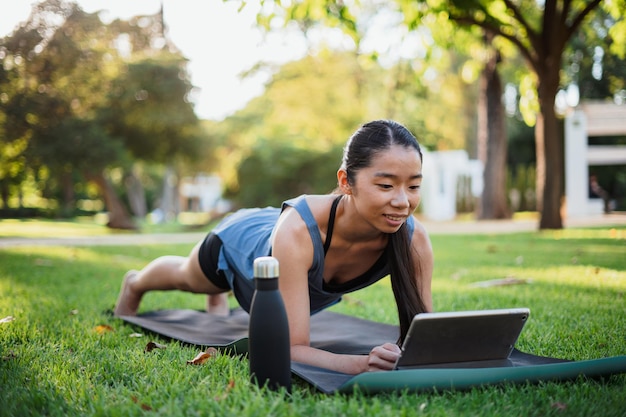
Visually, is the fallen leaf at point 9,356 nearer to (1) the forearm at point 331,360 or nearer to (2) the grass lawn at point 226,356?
(2) the grass lawn at point 226,356

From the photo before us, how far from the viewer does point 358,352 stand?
312 cm

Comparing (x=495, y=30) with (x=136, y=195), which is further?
(x=136, y=195)

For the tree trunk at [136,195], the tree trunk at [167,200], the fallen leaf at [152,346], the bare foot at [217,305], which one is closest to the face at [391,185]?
the fallen leaf at [152,346]

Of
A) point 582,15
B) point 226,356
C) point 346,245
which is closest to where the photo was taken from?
point 226,356

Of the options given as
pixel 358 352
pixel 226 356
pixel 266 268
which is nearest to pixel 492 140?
pixel 358 352

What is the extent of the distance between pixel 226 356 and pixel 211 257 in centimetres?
100

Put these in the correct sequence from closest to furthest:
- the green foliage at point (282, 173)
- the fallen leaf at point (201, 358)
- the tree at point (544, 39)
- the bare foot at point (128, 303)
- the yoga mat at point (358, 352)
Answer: the yoga mat at point (358, 352)
the fallen leaf at point (201, 358)
the bare foot at point (128, 303)
the tree at point (544, 39)
the green foliage at point (282, 173)

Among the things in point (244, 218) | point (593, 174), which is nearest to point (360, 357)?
point (244, 218)

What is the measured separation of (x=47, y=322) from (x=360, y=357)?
86.9 inches

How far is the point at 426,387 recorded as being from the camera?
2270 mm

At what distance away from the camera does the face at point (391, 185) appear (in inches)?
102

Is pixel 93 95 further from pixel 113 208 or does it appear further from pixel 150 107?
pixel 113 208

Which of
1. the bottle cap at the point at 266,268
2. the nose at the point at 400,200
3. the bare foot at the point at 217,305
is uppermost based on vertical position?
the nose at the point at 400,200

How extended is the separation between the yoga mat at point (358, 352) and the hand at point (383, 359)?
0.10m
